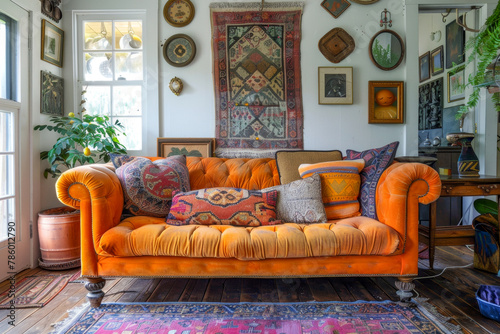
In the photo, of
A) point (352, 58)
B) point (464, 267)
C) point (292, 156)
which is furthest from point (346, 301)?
point (352, 58)

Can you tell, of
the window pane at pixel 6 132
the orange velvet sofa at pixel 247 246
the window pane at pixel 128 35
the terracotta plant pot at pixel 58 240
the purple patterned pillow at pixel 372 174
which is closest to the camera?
the orange velvet sofa at pixel 247 246

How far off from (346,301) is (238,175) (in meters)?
1.11

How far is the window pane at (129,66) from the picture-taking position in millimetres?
3004

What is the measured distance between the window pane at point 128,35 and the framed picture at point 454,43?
11.3 feet

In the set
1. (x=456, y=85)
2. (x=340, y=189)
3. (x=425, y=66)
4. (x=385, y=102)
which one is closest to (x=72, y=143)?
(x=340, y=189)

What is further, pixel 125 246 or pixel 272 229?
pixel 272 229

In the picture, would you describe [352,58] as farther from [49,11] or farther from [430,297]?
[49,11]

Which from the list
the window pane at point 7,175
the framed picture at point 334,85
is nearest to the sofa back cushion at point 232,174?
the framed picture at point 334,85

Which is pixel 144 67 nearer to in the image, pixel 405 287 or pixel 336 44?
pixel 336 44

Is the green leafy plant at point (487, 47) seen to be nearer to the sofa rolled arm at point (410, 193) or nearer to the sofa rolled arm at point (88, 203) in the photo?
the sofa rolled arm at point (410, 193)

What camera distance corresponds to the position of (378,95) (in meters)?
2.89

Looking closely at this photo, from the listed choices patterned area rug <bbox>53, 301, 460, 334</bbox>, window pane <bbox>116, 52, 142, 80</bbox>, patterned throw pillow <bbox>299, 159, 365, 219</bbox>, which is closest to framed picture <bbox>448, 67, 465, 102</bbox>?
patterned throw pillow <bbox>299, 159, 365, 219</bbox>

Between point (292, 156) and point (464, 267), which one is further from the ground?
point (292, 156)

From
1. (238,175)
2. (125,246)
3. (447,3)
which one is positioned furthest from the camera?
(447,3)
